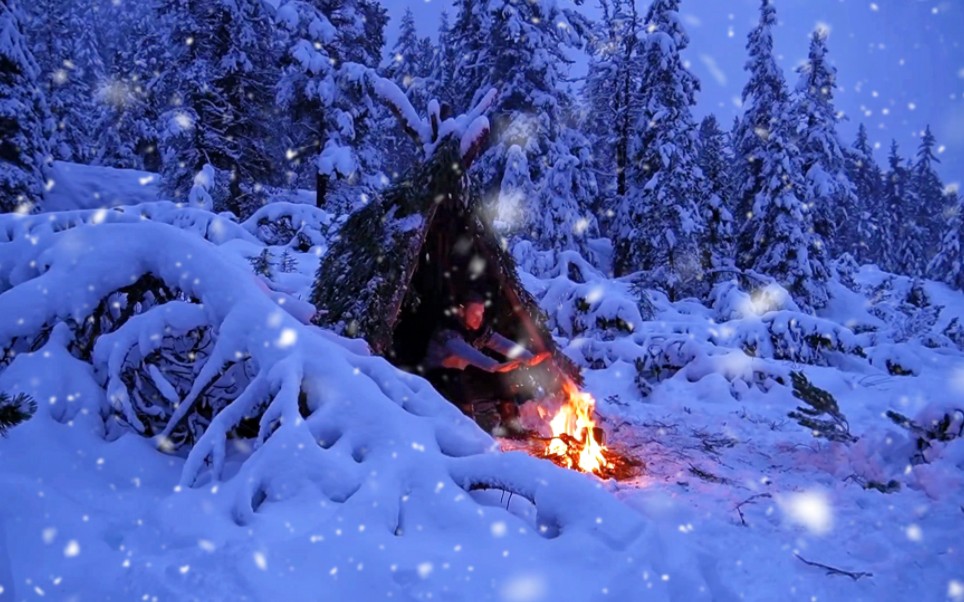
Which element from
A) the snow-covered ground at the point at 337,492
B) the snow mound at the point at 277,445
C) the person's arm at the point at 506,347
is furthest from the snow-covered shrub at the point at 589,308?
the snow mound at the point at 277,445

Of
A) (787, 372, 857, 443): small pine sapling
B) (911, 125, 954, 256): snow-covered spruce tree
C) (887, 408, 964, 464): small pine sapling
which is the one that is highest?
(911, 125, 954, 256): snow-covered spruce tree

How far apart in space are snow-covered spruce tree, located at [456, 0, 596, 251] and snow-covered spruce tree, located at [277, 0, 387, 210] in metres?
3.74

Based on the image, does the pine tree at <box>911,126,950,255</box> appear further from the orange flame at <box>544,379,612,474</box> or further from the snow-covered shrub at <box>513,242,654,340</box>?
the orange flame at <box>544,379,612,474</box>

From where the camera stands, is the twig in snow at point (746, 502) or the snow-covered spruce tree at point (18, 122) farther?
the snow-covered spruce tree at point (18, 122)

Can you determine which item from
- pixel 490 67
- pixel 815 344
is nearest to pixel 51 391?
pixel 815 344

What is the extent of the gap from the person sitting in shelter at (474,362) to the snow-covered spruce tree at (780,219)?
1716 cm

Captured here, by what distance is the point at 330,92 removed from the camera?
19.1m

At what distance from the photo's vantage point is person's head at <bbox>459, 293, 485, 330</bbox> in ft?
20.3

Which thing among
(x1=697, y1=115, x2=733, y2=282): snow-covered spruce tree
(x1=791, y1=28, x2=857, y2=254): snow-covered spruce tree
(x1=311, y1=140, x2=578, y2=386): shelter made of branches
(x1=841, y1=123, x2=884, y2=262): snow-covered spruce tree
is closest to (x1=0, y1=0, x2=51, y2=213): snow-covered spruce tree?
(x1=311, y1=140, x2=578, y2=386): shelter made of branches

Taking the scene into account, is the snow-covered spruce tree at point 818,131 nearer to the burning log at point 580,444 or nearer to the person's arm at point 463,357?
the burning log at point 580,444

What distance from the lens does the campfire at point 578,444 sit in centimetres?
483

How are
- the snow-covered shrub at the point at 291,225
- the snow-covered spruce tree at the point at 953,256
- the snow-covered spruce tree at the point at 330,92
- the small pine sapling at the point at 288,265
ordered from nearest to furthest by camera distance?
the small pine sapling at the point at 288,265 < the snow-covered shrub at the point at 291,225 < the snow-covered spruce tree at the point at 330,92 < the snow-covered spruce tree at the point at 953,256

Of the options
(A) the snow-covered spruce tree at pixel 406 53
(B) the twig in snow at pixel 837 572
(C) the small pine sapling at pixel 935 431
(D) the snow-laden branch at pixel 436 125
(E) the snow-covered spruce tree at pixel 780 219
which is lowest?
(B) the twig in snow at pixel 837 572

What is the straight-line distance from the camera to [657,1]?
22.0 meters
